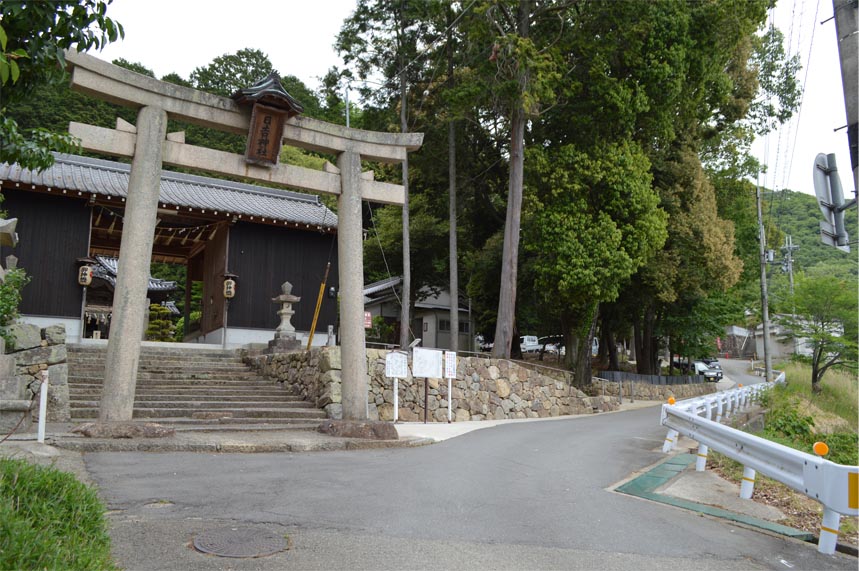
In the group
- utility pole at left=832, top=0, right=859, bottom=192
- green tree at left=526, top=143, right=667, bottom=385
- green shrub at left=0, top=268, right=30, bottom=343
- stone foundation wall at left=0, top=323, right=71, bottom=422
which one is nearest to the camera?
utility pole at left=832, top=0, right=859, bottom=192

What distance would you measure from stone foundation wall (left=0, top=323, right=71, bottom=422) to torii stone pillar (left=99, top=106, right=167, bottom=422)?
6.45 ft

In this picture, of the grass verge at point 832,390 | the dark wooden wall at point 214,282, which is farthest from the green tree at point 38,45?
the grass verge at point 832,390

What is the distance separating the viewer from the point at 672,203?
78.8ft

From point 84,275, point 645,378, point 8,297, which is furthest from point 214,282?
point 645,378

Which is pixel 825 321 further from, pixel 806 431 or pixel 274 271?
pixel 274 271

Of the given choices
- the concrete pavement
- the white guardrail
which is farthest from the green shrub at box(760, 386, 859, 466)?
the white guardrail

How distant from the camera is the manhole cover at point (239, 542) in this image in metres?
4.27

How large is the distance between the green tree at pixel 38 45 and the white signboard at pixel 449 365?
40.1 ft

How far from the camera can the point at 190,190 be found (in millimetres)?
20234

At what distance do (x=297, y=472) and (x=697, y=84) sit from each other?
20.2 meters

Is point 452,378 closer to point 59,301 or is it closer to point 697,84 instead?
point 59,301

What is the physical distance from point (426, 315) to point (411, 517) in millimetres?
31212

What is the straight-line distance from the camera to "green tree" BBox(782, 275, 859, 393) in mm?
23359

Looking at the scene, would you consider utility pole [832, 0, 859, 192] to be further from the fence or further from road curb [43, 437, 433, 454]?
the fence
